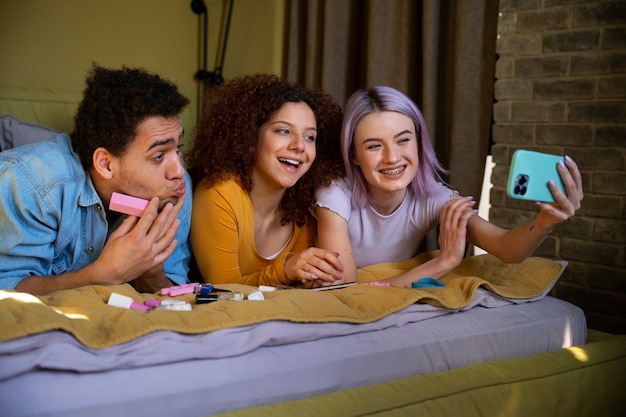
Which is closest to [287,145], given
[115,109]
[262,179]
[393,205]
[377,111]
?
[262,179]

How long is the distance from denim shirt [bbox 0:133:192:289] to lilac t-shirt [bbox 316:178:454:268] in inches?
28.4

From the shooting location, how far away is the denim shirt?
161 cm

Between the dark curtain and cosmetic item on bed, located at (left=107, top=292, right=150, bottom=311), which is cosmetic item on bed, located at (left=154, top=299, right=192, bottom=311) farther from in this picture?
the dark curtain

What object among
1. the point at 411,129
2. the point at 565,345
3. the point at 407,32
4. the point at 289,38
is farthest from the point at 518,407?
the point at 289,38

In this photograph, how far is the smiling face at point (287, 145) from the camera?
1993mm

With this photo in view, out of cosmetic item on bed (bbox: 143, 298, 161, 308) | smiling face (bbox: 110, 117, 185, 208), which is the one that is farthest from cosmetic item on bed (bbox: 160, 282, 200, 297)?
smiling face (bbox: 110, 117, 185, 208)

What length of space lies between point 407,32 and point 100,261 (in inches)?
68.5

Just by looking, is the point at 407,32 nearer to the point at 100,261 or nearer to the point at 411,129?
the point at 411,129

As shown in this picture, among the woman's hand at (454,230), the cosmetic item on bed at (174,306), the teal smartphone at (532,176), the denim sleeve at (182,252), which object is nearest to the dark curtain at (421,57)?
the woman's hand at (454,230)

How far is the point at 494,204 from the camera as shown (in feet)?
8.27

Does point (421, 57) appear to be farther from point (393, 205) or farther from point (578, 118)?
point (393, 205)

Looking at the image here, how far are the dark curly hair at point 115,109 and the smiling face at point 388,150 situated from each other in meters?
0.58

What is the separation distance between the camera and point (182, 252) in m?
2.00

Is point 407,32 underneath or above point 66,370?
above
